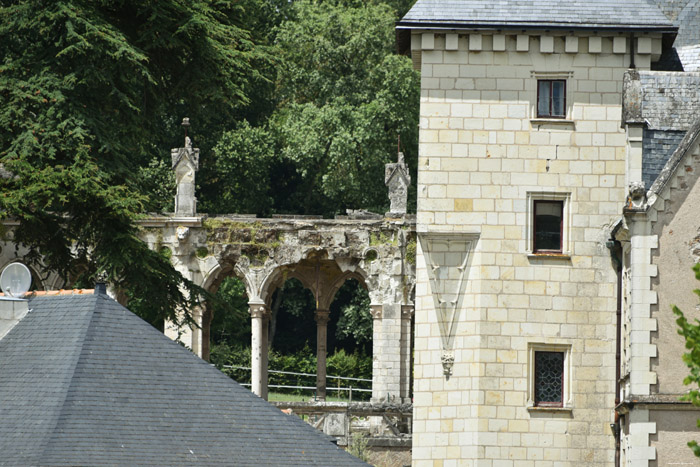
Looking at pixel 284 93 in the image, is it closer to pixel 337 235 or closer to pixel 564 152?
pixel 337 235

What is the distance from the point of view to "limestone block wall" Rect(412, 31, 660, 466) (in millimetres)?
28703

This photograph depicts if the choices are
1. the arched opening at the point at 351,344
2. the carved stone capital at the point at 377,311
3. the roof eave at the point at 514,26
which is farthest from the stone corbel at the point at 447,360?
the arched opening at the point at 351,344

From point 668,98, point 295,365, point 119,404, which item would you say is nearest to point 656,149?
point 668,98

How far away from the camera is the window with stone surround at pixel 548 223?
29109mm

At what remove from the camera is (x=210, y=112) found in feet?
119

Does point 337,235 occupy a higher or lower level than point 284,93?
lower

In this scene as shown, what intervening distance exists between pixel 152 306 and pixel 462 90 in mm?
7223

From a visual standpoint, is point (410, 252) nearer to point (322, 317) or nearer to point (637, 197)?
point (322, 317)

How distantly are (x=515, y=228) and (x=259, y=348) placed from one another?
13.8 meters

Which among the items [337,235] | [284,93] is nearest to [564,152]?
[337,235]

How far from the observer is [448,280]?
95.8 ft

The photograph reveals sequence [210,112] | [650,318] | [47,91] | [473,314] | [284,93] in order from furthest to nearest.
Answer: [284,93], [210,112], [47,91], [473,314], [650,318]

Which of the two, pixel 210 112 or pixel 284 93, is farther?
pixel 284 93

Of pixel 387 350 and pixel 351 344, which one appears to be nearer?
pixel 387 350
